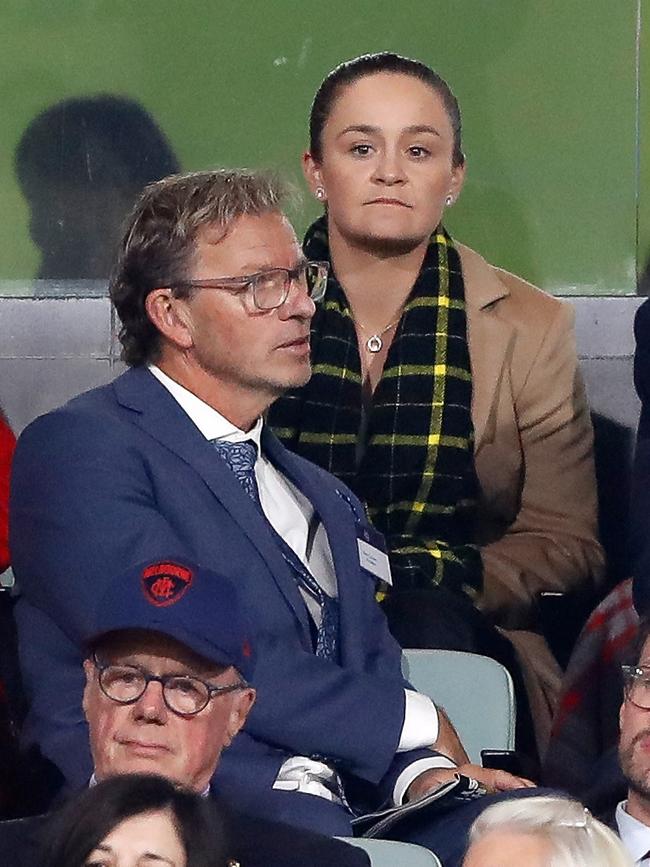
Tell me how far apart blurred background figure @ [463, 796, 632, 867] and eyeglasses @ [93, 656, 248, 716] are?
432 mm

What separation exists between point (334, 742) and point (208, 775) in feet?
0.98

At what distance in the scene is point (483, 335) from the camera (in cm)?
398

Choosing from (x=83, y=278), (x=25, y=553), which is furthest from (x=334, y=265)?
(x=25, y=553)

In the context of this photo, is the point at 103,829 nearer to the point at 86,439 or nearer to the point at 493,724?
the point at 86,439

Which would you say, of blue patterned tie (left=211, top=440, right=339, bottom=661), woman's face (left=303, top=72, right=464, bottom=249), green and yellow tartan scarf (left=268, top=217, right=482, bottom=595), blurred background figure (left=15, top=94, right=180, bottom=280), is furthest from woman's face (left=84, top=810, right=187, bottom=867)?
blurred background figure (left=15, top=94, right=180, bottom=280)

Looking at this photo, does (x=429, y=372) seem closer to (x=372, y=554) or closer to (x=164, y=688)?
(x=372, y=554)

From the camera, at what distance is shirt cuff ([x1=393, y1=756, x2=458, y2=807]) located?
2906mm

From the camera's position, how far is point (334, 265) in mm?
3998

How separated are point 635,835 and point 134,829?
91 cm

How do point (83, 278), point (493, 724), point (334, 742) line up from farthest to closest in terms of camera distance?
point (83, 278) → point (493, 724) → point (334, 742)

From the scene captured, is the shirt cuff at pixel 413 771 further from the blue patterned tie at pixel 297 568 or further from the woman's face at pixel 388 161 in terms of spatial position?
the woman's face at pixel 388 161

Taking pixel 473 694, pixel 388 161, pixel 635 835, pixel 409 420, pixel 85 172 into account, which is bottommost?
pixel 635 835

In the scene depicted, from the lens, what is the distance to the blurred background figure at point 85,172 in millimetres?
4488

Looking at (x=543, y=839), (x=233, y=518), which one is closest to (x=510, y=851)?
(x=543, y=839)
